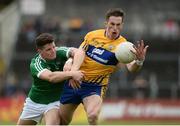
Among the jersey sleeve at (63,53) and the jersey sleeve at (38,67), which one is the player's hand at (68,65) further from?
the jersey sleeve at (38,67)

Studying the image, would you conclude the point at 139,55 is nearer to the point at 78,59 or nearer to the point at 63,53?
the point at 78,59

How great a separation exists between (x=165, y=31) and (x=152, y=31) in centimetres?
58

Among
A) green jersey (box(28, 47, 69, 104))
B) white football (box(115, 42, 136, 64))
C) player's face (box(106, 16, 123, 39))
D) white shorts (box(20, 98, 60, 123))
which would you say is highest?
player's face (box(106, 16, 123, 39))

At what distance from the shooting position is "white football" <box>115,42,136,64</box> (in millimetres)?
11891

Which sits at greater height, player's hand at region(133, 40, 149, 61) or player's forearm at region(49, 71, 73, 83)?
player's hand at region(133, 40, 149, 61)

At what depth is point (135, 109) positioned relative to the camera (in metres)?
26.7

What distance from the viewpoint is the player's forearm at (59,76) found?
1157 centimetres

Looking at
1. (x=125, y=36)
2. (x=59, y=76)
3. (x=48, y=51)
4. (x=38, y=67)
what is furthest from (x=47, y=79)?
(x=125, y=36)

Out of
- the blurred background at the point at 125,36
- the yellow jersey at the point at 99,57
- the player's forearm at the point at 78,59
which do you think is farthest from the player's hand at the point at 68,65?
the blurred background at the point at 125,36

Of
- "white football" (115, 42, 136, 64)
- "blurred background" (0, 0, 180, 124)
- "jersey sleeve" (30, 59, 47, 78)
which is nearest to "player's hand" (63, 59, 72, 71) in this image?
"jersey sleeve" (30, 59, 47, 78)

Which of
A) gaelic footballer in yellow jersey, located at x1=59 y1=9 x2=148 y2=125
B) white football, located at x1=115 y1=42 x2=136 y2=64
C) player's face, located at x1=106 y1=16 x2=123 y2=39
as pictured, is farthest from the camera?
gaelic footballer in yellow jersey, located at x1=59 y1=9 x2=148 y2=125

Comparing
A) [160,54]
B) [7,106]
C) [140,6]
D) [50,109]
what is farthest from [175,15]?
[50,109]

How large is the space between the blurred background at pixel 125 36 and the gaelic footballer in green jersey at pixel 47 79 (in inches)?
474

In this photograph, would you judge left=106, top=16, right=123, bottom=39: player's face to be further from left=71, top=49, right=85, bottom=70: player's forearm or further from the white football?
left=71, top=49, right=85, bottom=70: player's forearm
